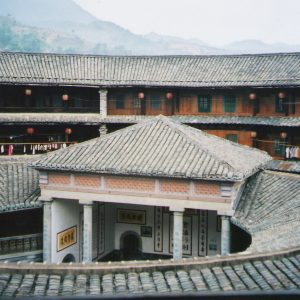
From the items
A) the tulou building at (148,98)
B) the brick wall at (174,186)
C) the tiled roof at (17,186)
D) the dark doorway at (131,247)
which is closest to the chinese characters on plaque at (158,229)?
the dark doorway at (131,247)

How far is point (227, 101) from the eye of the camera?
107 ft

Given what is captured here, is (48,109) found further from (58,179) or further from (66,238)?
(58,179)

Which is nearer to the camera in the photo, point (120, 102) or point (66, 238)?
point (66, 238)

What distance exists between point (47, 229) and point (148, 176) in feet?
17.4

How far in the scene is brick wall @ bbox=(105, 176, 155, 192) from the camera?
60.7ft

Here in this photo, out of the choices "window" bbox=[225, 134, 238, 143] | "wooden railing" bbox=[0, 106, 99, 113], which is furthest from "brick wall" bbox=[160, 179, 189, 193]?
"wooden railing" bbox=[0, 106, 99, 113]

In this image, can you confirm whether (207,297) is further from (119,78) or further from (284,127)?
(119,78)

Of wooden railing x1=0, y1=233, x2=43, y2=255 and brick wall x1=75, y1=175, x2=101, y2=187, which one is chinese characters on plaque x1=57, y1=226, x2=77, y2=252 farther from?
brick wall x1=75, y1=175, x2=101, y2=187

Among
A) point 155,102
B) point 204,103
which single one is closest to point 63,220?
point 155,102

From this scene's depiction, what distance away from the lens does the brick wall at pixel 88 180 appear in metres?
19.3

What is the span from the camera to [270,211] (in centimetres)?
1711

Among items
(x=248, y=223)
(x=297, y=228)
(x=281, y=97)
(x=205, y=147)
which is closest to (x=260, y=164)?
(x=205, y=147)

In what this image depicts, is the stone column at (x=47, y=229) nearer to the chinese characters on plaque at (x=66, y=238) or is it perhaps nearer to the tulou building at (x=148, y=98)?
the chinese characters on plaque at (x=66, y=238)

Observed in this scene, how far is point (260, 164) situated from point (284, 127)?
34.8ft
